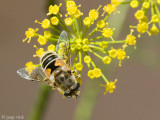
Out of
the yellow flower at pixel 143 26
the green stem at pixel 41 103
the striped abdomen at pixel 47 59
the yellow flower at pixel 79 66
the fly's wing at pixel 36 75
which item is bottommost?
the green stem at pixel 41 103

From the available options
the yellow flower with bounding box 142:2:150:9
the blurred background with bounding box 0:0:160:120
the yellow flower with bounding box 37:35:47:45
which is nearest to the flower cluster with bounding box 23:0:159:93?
the yellow flower with bounding box 37:35:47:45

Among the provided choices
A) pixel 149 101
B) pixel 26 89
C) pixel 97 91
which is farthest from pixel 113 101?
pixel 97 91

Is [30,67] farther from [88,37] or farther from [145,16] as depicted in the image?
[145,16]

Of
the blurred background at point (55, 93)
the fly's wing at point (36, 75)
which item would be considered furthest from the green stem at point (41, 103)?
the blurred background at point (55, 93)

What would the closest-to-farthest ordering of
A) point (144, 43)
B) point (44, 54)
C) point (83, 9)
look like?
1. point (44, 54)
2. point (144, 43)
3. point (83, 9)

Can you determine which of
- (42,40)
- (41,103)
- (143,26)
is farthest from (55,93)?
(143,26)

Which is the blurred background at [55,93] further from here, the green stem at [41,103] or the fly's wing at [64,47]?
the fly's wing at [64,47]

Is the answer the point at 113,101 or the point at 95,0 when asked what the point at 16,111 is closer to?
the point at 113,101

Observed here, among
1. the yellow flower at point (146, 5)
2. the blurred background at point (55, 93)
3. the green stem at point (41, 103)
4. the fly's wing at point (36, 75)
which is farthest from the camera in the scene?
the blurred background at point (55, 93)
